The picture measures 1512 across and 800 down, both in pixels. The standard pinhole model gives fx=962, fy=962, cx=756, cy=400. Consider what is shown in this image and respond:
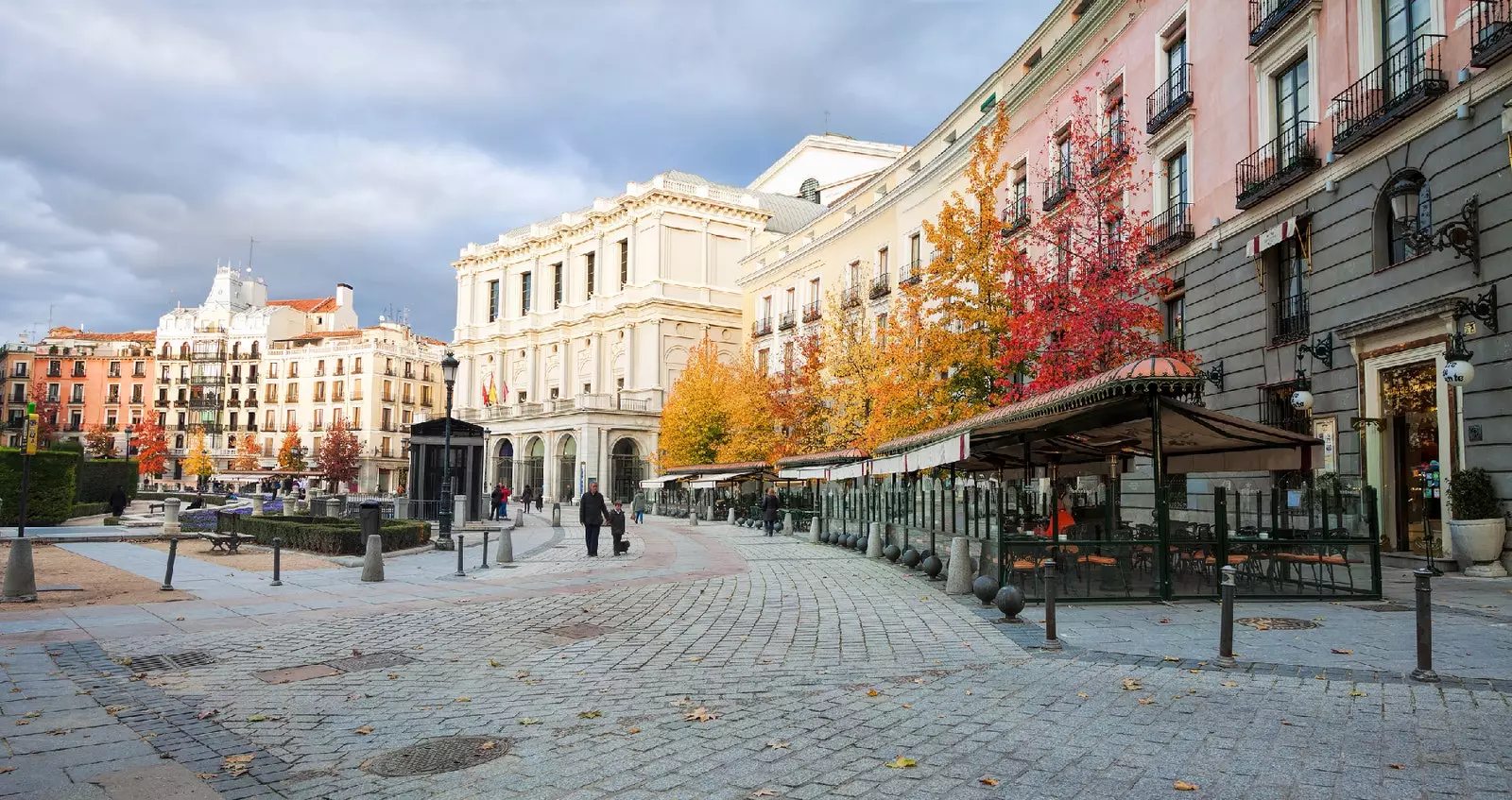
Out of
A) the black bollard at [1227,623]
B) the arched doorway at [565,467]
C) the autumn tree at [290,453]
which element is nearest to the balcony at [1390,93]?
the black bollard at [1227,623]

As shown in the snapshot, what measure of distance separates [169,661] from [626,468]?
55280 mm

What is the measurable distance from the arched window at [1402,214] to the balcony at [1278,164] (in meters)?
1.88

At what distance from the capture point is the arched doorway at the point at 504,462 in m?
70.1

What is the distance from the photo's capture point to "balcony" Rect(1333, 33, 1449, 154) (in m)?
14.6

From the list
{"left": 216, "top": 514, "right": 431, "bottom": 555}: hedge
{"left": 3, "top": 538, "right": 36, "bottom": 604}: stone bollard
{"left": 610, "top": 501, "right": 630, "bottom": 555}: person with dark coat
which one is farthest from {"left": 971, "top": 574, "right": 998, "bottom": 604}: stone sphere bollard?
{"left": 216, "top": 514, "right": 431, "bottom": 555}: hedge

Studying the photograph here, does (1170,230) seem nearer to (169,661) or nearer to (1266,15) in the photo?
(1266,15)

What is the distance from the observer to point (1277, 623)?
9695 mm

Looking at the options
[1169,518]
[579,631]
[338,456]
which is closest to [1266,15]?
[1169,518]

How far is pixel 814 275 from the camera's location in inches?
1932

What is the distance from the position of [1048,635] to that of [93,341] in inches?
4362

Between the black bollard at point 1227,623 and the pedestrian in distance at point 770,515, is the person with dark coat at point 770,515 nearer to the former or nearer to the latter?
the pedestrian in distance at point 770,515

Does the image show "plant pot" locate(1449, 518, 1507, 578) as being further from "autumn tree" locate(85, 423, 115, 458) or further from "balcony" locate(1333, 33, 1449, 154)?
"autumn tree" locate(85, 423, 115, 458)

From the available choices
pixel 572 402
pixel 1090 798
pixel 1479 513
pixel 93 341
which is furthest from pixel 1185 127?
pixel 93 341

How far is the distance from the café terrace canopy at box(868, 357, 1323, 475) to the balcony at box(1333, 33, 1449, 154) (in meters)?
5.54
